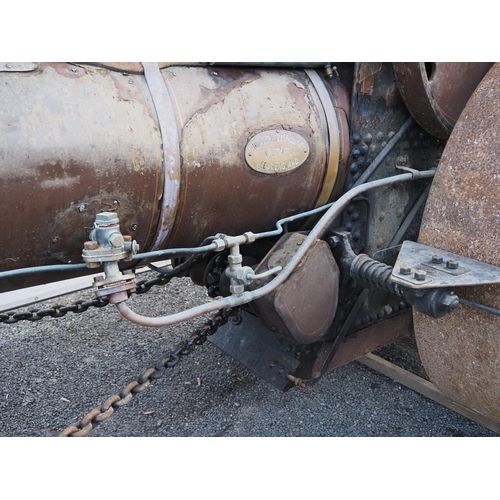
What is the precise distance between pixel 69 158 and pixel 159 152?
0.25 meters

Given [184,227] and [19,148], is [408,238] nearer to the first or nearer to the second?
[184,227]

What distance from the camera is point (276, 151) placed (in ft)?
5.49

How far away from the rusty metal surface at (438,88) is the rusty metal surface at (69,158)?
0.86m

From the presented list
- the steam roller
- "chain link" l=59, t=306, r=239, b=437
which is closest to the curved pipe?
the steam roller

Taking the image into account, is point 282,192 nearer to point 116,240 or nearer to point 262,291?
point 262,291

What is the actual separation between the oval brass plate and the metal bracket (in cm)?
46

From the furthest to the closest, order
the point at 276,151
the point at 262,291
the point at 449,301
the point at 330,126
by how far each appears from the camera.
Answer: the point at 330,126, the point at 276,151, the point at 262,291, the point at 449,301

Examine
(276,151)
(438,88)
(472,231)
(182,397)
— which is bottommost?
(182,397)

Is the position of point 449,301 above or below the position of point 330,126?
below

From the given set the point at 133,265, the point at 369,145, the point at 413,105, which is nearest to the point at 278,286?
the point at 133,265

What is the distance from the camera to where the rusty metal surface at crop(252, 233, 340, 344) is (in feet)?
5.58

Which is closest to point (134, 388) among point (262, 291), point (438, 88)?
point (262, 291)

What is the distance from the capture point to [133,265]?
1695mm

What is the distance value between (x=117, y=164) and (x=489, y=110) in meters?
1.08
